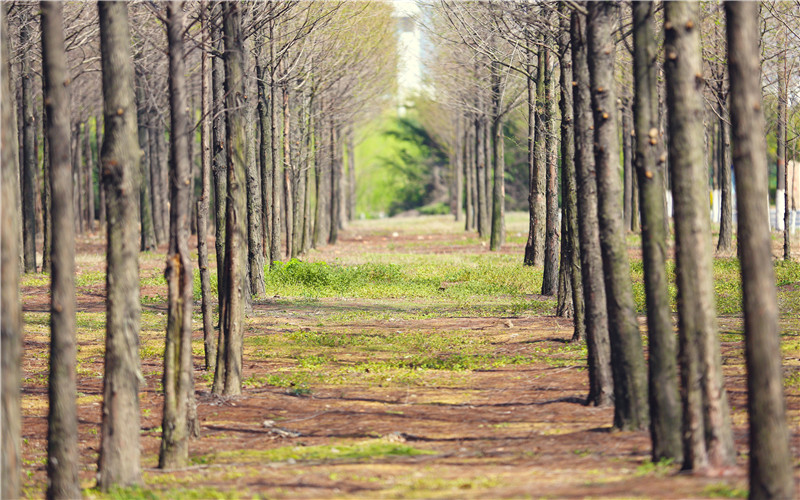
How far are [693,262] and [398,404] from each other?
14.3 feet

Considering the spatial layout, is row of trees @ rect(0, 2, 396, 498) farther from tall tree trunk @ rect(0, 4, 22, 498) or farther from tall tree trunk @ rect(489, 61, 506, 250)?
tall tree trunk @ rect(489, 61, 506, 250)

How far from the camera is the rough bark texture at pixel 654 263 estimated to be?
21.3 feet

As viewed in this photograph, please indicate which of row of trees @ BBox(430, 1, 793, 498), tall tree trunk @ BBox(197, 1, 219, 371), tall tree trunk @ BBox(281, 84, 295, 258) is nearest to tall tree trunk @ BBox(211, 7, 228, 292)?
tall tree trunk @ BBox(197, 1, 219, 371)

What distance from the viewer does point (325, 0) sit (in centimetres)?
1991

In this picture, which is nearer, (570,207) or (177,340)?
(177,340)

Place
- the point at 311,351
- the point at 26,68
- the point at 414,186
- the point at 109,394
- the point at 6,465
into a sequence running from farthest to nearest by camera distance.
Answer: the point at 414,186 → the point at 26,68 → the point at 311,351 → the point at 109,394 → the point at 6,465

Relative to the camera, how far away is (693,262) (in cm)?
599

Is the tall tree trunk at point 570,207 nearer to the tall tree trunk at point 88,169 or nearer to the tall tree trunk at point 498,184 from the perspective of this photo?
the tall tree trunk at point 498,184

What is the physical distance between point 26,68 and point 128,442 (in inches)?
685

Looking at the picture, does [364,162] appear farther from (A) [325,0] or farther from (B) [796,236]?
(A) [325,0]

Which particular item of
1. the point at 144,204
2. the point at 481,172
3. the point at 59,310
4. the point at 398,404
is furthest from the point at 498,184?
the point at 59,310

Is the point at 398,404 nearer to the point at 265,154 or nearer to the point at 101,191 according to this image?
the point at 101,191

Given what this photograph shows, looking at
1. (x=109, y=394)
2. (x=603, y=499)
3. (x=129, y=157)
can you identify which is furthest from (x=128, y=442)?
(x=603, y=499)

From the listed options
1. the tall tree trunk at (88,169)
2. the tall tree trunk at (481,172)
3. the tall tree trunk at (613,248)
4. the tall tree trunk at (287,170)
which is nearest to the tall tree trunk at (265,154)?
the tall tree trunk at (287,170)
